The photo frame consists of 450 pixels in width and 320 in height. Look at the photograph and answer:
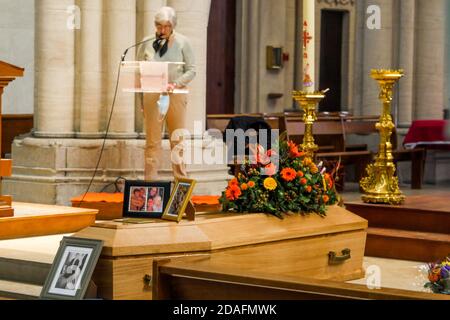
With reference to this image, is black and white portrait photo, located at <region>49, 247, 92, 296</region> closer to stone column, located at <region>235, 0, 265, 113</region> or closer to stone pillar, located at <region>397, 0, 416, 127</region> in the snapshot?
stone pillar, located at <region>397, 0, 416, 127</region>

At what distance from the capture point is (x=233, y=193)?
706cm

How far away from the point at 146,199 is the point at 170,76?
13.3ft

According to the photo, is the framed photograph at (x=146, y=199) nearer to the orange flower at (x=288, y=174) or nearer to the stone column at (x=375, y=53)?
the orange flower at (x=288, y=174)

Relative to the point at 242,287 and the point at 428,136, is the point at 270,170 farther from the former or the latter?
the point at 428,136

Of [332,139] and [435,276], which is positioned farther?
[332,139]

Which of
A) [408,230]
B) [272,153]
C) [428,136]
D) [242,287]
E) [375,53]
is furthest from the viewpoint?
[375,53]

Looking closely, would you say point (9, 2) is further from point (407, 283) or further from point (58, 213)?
point (407, 283)

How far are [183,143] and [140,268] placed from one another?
524cm

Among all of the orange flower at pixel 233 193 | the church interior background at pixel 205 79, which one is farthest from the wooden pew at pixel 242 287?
the orange flower at pixel 233 193

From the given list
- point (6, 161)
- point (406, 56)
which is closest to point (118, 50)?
point (6, 161)

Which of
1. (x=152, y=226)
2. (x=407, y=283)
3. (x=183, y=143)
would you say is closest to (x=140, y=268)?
(x=152, y=226)

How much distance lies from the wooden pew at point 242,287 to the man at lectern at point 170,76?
5.29 meters

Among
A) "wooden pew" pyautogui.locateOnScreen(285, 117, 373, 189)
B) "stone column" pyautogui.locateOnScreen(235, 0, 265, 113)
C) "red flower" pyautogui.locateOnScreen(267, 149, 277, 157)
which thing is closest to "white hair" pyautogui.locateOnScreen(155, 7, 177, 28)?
"red flower" pyautogui.locateOnScreen(267, 149, 277, 157)

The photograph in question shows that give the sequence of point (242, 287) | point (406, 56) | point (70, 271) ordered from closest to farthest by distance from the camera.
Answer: point (242, 287) → point (70, 271) → point (406, 56)
